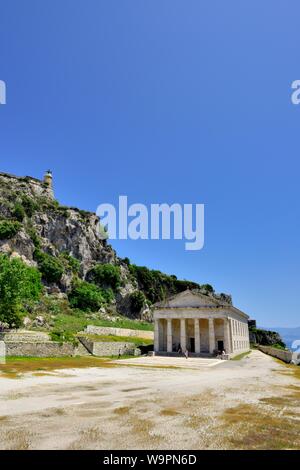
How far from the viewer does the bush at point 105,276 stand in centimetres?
11050

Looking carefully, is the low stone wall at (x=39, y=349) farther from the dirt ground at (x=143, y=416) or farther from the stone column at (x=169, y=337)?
the stone column at (x=169, y=337)

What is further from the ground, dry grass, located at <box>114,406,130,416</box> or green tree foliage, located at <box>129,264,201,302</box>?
green tree foliage, located at <box>129,264,201,302</box>

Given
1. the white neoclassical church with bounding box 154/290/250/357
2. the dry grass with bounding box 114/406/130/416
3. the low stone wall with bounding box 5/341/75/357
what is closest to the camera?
the dry grass with bounding box 114/406/130/416

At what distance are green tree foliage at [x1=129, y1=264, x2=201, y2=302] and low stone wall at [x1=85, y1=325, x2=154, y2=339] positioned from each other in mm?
49744

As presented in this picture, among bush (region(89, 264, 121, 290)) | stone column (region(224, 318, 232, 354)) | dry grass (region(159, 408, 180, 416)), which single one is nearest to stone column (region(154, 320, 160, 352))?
stone column (region(224, 318, 232, 354))

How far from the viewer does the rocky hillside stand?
94.5 metres

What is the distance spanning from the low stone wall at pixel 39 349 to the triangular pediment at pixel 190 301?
67.6 feet

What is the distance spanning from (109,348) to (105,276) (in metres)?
62.9

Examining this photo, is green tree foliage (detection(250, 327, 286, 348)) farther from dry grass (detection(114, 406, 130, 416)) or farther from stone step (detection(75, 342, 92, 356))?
dry grass (detection(114, 406, 130, 416))

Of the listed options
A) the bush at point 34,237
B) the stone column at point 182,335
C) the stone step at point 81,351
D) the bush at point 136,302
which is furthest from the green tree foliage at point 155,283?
the stone step at point 81,351

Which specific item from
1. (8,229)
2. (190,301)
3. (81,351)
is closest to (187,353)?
(190,301)

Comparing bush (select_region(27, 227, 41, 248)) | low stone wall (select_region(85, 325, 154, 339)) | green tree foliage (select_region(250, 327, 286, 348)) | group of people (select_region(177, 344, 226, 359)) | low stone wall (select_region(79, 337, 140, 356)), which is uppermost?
bush (select_region(27, 227, 41, 248))

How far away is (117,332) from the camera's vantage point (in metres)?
71.2
